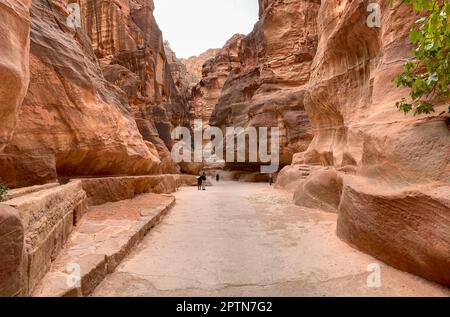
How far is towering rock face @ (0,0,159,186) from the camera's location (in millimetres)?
5438

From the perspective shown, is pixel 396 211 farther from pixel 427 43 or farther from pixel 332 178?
pixel 332 178

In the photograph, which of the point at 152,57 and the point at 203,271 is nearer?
the point at 203,271

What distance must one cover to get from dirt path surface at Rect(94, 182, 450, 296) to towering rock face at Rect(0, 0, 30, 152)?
270 cm

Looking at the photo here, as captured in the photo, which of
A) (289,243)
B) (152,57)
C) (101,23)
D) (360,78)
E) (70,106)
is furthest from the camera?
(152,57)

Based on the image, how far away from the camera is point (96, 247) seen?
4.02 metres

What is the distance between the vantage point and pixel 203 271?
3586 millimetres

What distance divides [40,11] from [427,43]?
9.29 metres

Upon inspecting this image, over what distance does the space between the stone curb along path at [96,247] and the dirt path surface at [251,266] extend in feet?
0.61

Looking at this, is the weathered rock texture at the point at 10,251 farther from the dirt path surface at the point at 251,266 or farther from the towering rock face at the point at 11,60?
the towering rock face at the point at 11,60

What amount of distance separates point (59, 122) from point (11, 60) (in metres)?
3.20

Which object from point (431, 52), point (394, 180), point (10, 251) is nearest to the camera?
point (10, 251)

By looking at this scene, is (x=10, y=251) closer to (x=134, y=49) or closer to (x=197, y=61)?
(x=134, y=49)

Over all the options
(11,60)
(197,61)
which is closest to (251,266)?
(11,60)
